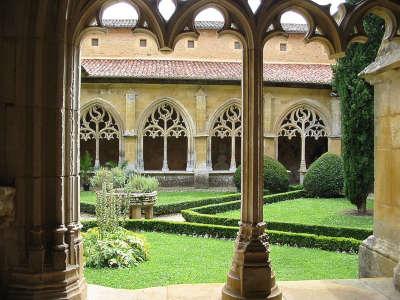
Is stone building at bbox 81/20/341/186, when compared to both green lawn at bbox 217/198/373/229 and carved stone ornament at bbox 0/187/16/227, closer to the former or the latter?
green lawn at bbox 217/198/373/229

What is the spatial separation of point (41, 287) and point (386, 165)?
96.1 inches

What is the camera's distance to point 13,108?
2.27 metres

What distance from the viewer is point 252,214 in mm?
2490

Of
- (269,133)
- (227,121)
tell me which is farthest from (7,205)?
(269,133)

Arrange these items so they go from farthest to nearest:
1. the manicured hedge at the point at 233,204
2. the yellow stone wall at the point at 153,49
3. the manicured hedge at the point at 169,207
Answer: the yellow stone wall at the point at 153,49 < the manicured hedge at the point at 169,207 < the manicured hedge at the point at 233,204

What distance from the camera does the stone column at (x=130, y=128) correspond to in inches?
626

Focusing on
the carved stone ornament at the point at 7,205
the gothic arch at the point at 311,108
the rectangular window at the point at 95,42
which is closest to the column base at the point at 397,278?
the carved stone ornament at the point at 7,205

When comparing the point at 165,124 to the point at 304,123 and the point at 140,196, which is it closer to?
the point at 304,123

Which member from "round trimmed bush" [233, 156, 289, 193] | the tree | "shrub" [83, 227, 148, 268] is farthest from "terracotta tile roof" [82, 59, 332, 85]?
"shrub" [83, 227, 148, 268]

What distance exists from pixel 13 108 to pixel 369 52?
9.51m

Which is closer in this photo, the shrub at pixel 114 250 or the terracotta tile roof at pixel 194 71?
the shrub at pixel 114 250

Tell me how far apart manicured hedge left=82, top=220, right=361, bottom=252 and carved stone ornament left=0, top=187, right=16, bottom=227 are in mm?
5664

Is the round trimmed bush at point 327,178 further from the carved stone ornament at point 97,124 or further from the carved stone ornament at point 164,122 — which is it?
the carved stone ornament at point 97,124

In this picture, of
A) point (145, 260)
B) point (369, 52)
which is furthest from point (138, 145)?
point (145, 260)
